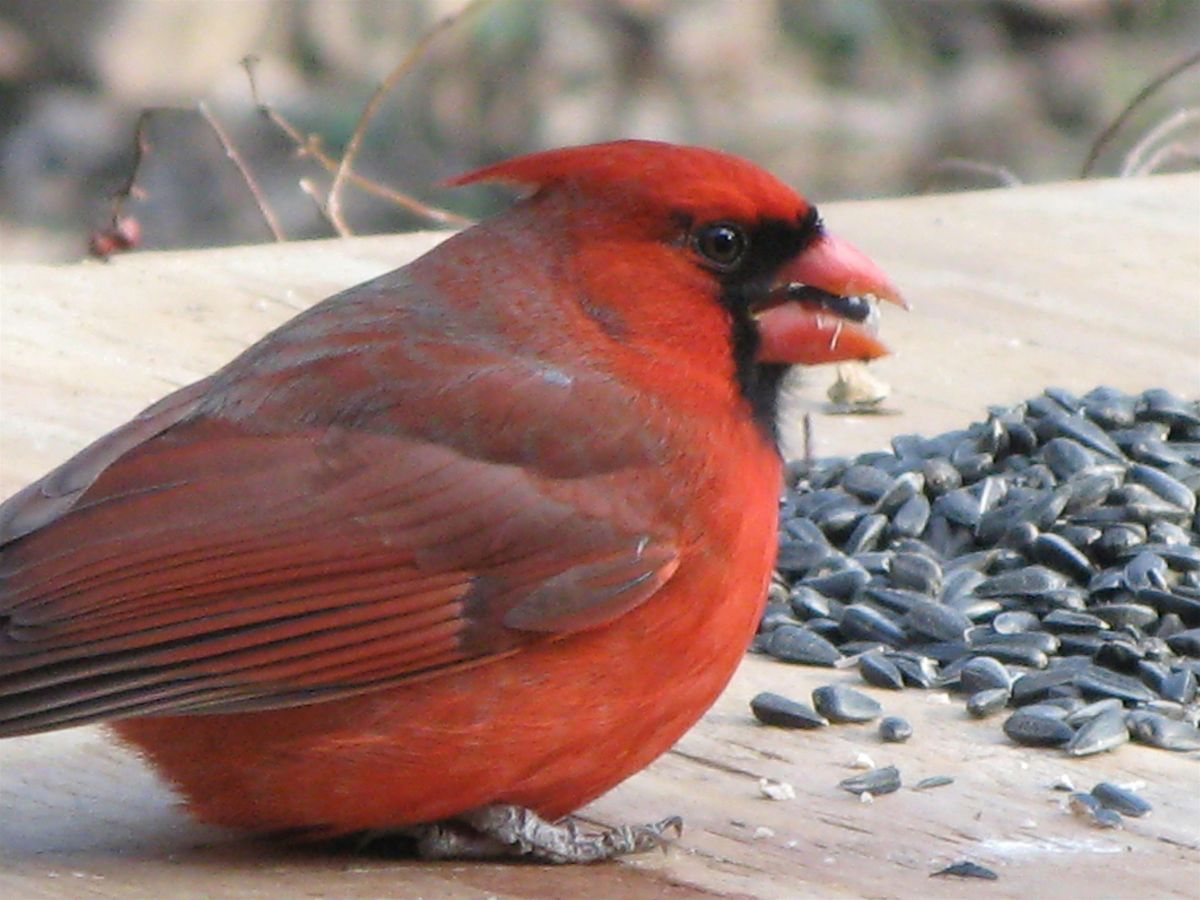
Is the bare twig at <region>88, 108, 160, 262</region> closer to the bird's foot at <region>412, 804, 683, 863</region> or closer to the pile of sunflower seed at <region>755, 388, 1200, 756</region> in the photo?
the pile of sunflower seed at <region>755, 388, 1200, 756</region>

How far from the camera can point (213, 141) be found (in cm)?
879

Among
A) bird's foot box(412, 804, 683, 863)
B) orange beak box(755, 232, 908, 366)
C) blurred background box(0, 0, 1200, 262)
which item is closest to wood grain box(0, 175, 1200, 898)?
bird's foot box(412, 804, 683, 863)

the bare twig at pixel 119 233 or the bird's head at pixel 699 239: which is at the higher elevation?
the bird's head at pixel 699 239

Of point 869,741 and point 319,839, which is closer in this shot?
point 319,839

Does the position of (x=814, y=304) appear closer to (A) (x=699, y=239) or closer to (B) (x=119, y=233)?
(A) (x=699, y=239)

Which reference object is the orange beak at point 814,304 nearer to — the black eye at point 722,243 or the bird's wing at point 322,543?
the black eye at point 722,243

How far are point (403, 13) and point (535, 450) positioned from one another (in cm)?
625

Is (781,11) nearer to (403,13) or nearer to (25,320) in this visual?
(403,13)

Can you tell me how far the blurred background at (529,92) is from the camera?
332 inches

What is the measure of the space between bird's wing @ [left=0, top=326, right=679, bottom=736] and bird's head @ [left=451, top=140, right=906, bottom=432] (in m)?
0.16

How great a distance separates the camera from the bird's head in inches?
116

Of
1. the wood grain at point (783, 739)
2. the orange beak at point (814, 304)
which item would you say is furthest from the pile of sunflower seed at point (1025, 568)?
the orange beak at point (814, 304)

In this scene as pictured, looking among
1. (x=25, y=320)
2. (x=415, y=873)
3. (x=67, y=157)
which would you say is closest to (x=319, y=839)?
(x=415, y=873)

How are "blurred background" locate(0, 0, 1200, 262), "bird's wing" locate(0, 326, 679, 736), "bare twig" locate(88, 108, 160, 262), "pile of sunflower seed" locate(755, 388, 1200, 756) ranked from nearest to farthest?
1. "bird's wing" locate(0, 326, 679, 736)
2. "pile of sunflower seed" locate(755, 388, 1200, 756)
3. "bare twig" locate(88, 108, 160, 262)
4. "blurred background" locate(0, 0, 1200, 262)
